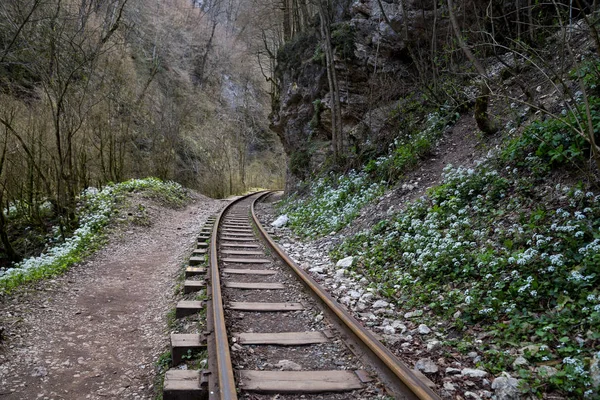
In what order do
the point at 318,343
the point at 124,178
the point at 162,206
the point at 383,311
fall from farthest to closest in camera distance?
the point at 124,178 < the point at 162,206 < the point at 383,311 < the point at 318,343

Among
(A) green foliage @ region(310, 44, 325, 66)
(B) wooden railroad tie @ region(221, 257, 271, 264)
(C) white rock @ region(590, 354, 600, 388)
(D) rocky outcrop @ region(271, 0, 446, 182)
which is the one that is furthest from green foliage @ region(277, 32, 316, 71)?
(C) white rock @ region(590, 354, 600, 388)

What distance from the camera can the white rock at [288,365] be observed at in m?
3.33

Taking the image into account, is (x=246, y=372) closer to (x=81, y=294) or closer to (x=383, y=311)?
(x=383, y=311)

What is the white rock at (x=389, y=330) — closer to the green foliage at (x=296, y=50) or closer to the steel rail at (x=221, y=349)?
the steel rail at (x=221, y=349)

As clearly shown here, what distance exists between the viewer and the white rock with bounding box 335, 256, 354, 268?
641 centimetres

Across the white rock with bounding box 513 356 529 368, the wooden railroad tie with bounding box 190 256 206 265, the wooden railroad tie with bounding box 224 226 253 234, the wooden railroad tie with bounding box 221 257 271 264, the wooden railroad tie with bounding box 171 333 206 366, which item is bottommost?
the white rock with bounding box 513 356 529 368

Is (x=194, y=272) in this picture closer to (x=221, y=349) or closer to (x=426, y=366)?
(x=221, y=349)

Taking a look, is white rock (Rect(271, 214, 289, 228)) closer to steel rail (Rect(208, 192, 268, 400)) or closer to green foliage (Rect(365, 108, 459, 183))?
green foliage (Rect(365, 108, 459, 183))

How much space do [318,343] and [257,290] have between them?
1.83 metres

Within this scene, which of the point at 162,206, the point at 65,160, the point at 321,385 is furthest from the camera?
the point at 162,206

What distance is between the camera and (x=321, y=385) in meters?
3.05

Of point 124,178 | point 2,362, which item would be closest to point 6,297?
point 2,362

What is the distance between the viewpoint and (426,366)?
10.6 feet

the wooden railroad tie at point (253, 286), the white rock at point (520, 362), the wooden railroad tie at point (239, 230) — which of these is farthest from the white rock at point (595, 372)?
the wooden railroad tie at point (239, 230)
